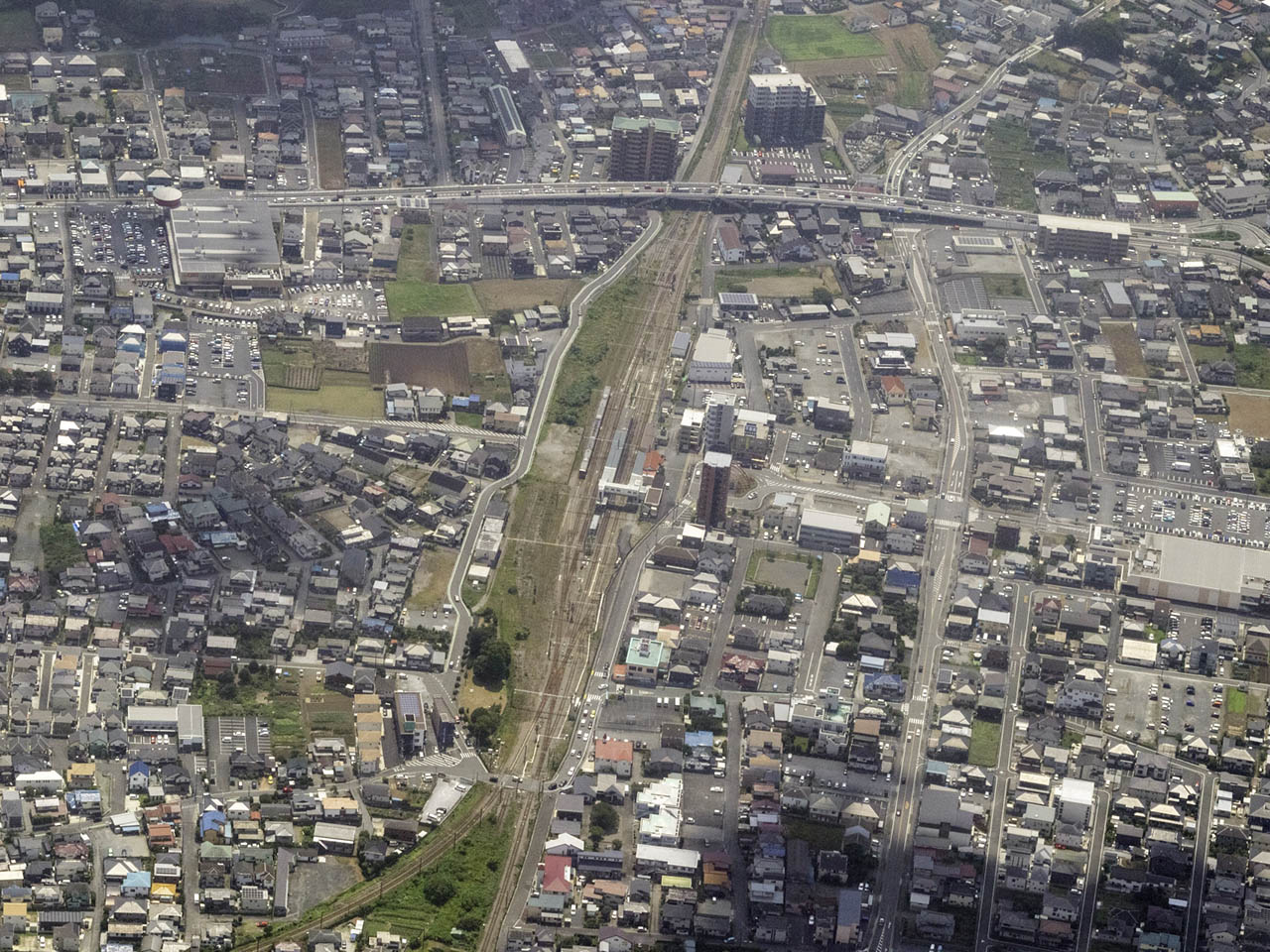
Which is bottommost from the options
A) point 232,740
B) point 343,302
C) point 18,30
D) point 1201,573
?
point 232,740

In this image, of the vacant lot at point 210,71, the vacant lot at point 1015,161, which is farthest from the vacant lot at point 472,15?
the vacant lot at point 1015,161

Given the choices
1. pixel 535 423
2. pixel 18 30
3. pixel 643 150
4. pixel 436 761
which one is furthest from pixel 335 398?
pixel 18 30

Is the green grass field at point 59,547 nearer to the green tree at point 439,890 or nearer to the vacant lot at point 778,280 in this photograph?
the green tree at point 439,890

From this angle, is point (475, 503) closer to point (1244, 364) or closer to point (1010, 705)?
point (1010, 705)

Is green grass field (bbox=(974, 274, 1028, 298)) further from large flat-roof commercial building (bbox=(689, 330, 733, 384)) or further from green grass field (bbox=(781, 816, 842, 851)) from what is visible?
green grass field (bbox=(781, 816, 842, 851))

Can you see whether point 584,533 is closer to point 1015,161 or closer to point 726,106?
point 726,106

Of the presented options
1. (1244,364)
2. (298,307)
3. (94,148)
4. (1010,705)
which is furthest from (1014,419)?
(94,148)

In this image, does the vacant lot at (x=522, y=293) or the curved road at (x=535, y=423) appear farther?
the vacant lot at (x=522, y=293)
